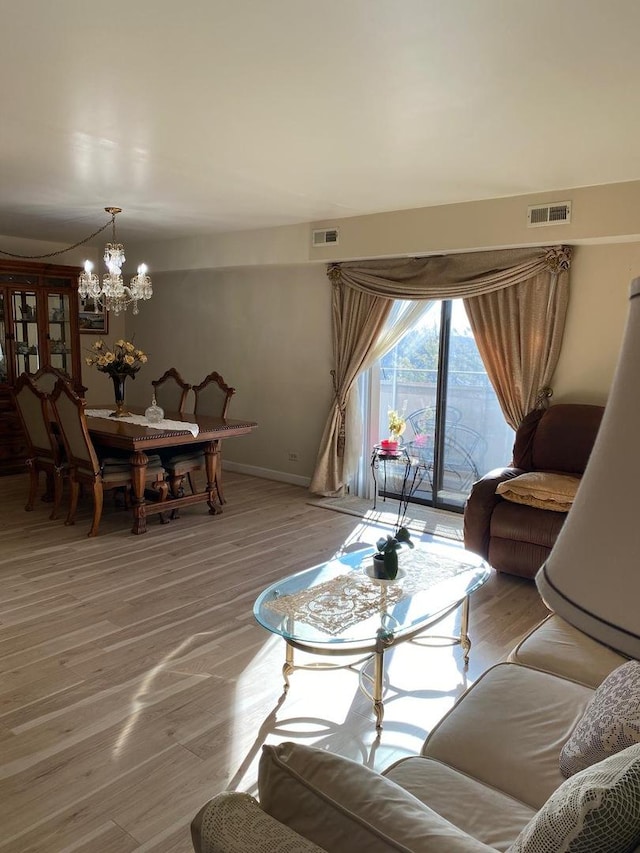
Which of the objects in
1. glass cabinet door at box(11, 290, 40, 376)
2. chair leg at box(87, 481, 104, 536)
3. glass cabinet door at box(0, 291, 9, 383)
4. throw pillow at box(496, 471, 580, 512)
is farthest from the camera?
glass cabinet door at box(11, 290, 40, 376)

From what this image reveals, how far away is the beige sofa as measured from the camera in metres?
1.02

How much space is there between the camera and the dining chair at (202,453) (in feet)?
17.0

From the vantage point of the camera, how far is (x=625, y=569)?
1.57 feet

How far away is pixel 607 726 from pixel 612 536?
1.30 metres

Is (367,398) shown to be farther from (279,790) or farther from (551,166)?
(279,790)

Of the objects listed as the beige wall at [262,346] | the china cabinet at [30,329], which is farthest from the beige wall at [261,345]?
the china cabinet at [30,329]

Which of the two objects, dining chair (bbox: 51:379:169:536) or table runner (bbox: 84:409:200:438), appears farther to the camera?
table runner (bbox: 84:409:200:438)

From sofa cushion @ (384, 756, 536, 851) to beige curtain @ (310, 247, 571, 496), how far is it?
3.47m

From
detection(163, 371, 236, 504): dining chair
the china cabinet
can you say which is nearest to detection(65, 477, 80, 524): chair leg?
detection(163, 371, 236, 504): dining chair

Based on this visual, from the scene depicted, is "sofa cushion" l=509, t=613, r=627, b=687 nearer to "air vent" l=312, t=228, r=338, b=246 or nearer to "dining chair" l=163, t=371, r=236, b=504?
"dining chair" l=163, t=371, r=236, b=504

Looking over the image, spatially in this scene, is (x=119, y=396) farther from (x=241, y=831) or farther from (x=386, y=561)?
(x=241, y=831)

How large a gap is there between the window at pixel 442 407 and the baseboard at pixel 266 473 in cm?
98

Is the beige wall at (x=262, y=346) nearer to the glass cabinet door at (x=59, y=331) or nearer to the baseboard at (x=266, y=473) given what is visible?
the baseboard at (x=266, y=473)

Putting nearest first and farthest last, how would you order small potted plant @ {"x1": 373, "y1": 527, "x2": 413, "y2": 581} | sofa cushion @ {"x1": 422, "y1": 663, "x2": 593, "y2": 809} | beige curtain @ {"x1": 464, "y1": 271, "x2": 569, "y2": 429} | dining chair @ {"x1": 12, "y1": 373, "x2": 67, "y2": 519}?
sofa cushion @ {"x1": 422, "y1": 663, "x2": 593, "y2": 809} → small potted plant @ {"x1": 373, "y1": 527, "x2": 413, "y2": 581} → beige curtain @ {"x1": 464, "y1": 271, "x2": 569, "y2": 429} → dining chair @ {"x1": 12, "y1": 373, "x2": 67, "y2": 519}
